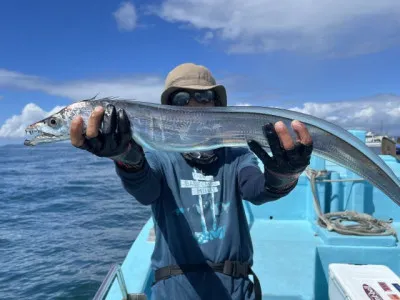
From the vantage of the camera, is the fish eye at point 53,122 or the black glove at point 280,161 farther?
the fish eye at point 53,122

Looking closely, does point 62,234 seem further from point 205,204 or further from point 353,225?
point 205,204

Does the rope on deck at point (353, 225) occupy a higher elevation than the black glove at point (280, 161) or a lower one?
lower

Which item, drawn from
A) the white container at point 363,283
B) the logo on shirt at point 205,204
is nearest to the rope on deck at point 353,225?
the white container at point 363,283

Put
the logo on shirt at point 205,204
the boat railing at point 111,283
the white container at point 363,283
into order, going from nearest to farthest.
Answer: the logo on shirt at point 205,204
the boat railing at point 111,283
the white container at point 363,283

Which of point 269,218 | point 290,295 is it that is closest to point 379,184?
point 290,295

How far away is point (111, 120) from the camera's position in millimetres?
2355

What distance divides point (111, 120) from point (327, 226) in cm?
451

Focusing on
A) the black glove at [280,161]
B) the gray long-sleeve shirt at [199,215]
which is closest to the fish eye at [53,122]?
the gray long-sleeve shirt at [199,215]

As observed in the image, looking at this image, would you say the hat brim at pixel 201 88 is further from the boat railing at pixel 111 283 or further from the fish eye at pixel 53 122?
the boat railing at pixel 111 283

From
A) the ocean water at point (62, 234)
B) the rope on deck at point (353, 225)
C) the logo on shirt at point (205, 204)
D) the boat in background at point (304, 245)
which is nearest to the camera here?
the logo on shirt at point (205, 204)

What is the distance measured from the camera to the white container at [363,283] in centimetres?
331

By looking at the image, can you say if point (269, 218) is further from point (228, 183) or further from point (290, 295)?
point (228, 183)

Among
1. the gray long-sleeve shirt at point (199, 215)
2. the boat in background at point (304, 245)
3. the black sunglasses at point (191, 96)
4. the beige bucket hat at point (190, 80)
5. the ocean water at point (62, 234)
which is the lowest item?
the ocean water at point (62, 234)

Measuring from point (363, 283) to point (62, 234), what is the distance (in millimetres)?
12782
